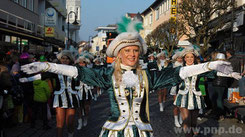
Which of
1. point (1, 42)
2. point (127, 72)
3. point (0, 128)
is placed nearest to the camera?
point (127, 72)

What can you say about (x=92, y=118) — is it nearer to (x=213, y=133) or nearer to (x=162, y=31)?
(x=213, y=133)

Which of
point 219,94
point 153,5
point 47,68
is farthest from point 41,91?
point 153,5

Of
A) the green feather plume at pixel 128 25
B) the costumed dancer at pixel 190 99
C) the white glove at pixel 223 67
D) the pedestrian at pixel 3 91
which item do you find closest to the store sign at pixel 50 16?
the pedestrian at pixel 3 91

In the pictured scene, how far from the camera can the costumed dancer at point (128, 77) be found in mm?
3377

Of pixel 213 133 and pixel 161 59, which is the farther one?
pixel 161 59

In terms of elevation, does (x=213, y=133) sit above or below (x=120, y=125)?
below

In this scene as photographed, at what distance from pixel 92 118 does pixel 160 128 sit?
2.37 meters

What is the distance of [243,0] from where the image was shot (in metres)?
20.4

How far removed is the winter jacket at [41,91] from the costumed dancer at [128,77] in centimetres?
479

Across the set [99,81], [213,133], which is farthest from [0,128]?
[213,133]

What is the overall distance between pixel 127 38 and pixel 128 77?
0.45m

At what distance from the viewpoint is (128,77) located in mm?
3539

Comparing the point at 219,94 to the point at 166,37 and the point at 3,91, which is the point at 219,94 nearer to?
the point at 3,91

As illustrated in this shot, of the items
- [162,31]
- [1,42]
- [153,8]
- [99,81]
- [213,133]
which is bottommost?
[213,133]
